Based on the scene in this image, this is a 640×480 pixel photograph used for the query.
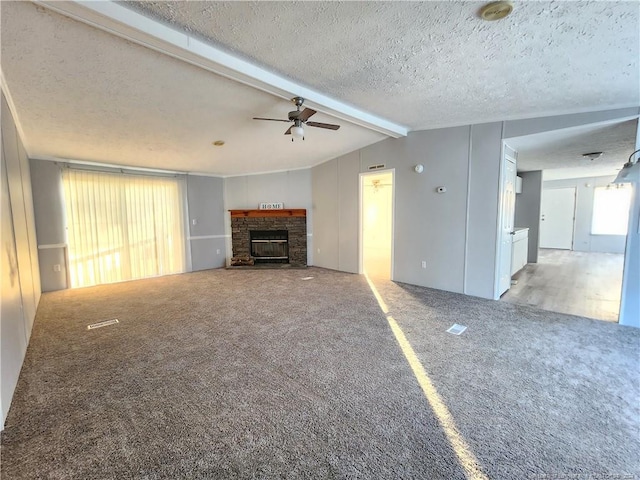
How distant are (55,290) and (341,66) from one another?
5896 mm

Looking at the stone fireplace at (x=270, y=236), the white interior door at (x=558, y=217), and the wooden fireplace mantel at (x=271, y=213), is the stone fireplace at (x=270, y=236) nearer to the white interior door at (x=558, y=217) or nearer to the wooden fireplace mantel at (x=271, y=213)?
the wooden fireplace mantel at (x=271, y=213)

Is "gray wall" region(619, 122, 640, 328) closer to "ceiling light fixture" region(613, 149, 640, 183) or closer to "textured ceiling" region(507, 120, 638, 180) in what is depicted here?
"ceiling light fixture" region(613, 149, 640, 183)

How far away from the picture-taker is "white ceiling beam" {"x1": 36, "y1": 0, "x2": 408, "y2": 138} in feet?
5.74

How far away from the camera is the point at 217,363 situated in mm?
2432

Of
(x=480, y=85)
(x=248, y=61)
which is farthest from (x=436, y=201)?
(x=248, y=61)

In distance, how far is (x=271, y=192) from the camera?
695cm

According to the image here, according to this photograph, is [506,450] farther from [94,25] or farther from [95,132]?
[95,132]

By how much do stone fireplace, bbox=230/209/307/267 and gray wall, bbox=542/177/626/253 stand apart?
27.2 ft

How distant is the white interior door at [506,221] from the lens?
403 centimetres

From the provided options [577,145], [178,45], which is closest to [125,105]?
[178,45]

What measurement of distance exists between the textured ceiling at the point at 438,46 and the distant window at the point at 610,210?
272 inches

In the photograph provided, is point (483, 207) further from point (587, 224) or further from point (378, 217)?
point (587, 224)

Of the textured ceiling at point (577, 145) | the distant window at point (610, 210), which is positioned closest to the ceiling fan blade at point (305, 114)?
the textured ceiling at point (577, 145)

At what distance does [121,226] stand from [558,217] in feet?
39.1
